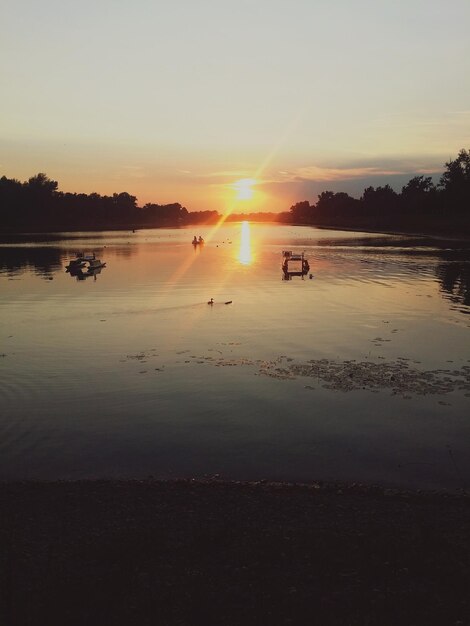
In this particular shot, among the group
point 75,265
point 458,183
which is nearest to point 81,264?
Result: point 75,265

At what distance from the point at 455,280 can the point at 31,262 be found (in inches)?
2968

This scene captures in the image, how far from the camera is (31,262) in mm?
98625

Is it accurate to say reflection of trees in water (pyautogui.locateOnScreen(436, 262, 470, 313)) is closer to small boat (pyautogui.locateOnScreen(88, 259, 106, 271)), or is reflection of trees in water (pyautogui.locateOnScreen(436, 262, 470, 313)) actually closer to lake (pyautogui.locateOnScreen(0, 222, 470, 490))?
lake (pyautogui.locateOnScreen(0, 222, 470, 490))

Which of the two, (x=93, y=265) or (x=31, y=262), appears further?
(x=31, y=262)

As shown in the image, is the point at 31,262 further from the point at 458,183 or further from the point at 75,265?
the point at 458,183

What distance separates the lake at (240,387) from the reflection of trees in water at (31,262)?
28.3 m

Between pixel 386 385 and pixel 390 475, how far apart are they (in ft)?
31.7

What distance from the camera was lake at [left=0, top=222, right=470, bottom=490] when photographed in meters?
17.2

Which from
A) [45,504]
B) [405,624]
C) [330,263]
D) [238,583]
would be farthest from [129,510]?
[330,263]

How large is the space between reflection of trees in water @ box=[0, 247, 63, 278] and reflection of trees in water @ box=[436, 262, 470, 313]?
184 ft

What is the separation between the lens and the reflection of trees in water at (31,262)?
83500 mm

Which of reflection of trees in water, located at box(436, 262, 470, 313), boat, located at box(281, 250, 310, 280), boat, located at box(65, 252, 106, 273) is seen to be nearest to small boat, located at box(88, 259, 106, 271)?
boat, located at box(65, 252, 106, 273)

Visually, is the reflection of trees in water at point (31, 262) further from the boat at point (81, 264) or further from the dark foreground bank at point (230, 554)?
the dark foreground bank at point (230, 554)

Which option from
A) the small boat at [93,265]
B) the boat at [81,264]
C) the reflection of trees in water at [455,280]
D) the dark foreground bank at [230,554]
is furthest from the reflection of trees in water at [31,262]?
the dark foreground bank at [230,554]
